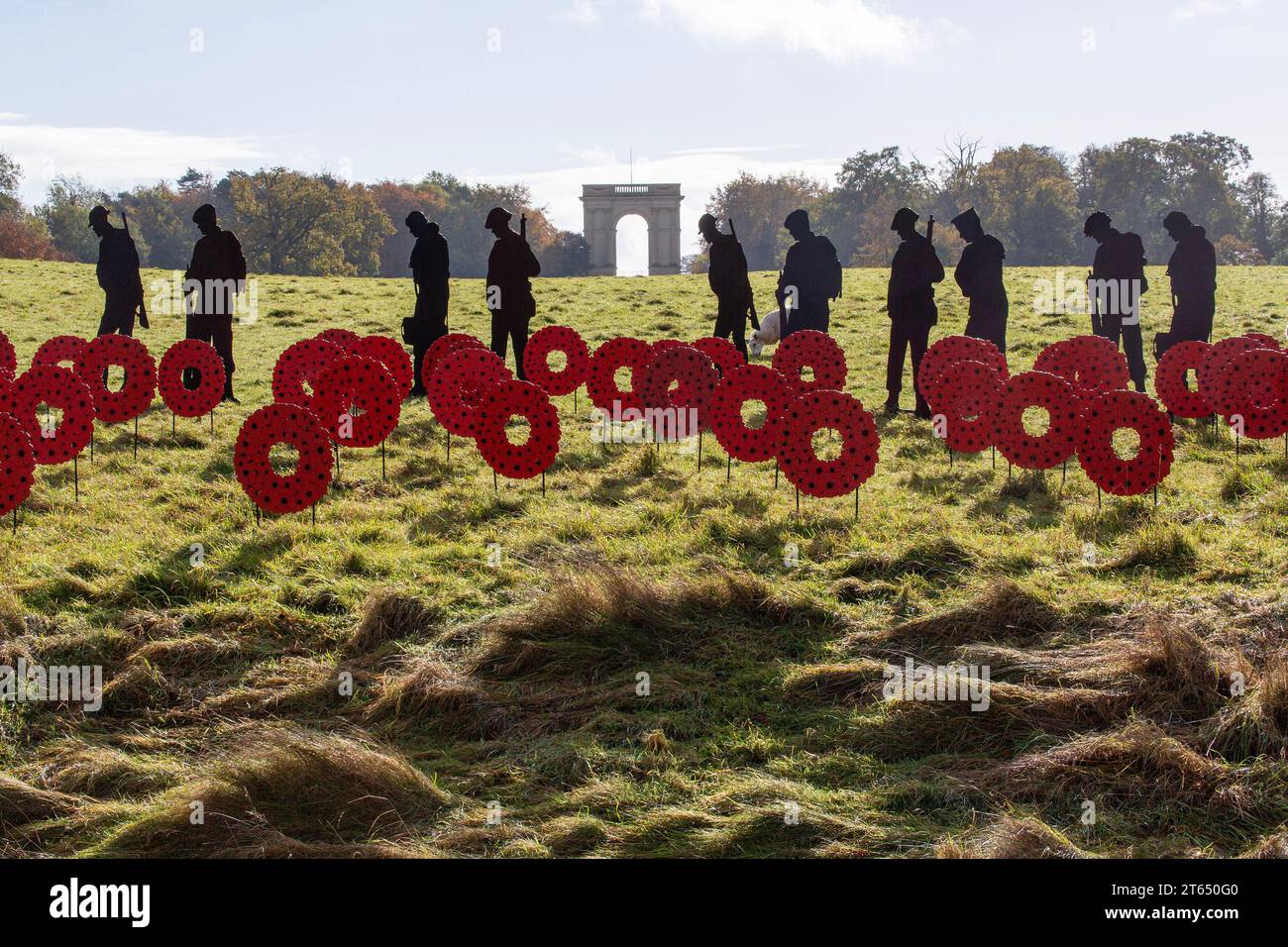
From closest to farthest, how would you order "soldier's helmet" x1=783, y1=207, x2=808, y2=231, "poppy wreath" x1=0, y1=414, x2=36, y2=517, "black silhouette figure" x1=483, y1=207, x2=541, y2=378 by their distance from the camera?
"poppy wreath" x1=0, y1=414, x2=36, y2=517, "black silhouette figure" x1=483, y1=207, x2=541, y2=378, "soldier's helmet" x1=783, y1=207, x2=808, y2=231

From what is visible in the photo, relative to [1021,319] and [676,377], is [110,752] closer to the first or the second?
[676,377]

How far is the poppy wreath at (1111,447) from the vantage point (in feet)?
30.6

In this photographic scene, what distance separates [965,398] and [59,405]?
26.5 feet

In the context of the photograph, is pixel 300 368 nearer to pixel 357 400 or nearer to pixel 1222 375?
pixel 357 400

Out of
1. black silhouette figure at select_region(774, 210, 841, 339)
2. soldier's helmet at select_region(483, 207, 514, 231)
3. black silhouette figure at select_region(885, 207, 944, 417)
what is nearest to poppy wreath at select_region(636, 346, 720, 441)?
black silhouette figure at select_region(885, 207, 944, 417)

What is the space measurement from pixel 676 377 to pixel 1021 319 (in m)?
12.7

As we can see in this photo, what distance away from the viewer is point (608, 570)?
7199 millimetres

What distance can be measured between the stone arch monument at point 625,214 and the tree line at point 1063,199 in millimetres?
10499

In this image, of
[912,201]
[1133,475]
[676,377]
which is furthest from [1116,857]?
[912,201]

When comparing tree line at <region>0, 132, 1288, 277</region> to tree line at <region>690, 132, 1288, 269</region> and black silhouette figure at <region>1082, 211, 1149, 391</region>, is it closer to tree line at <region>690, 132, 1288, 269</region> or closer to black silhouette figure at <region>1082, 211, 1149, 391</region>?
tree line at <region>690, 132, 1288, 269</region>

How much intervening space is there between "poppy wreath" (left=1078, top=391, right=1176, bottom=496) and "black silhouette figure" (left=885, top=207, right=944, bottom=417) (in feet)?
14.4

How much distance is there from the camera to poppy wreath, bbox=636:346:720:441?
38.9 ft

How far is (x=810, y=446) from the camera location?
30.6 ft

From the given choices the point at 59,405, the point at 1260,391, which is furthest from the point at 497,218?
the point at 1260,391
